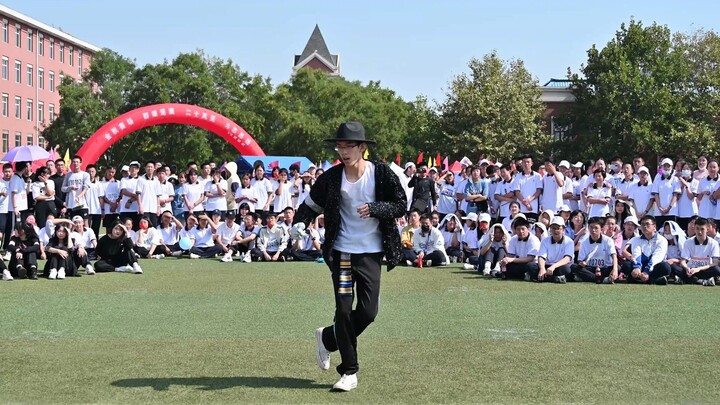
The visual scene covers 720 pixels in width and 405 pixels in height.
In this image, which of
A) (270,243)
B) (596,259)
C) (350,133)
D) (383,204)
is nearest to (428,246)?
(270,243)

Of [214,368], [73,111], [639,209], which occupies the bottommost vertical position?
[214,368]

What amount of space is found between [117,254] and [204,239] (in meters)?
3.60

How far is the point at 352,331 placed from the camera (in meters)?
6.66

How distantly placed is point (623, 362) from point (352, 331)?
2.24 metres

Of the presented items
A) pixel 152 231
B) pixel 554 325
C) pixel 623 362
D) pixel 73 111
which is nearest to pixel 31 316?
pixel 554 325

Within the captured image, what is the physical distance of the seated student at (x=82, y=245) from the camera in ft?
49.2

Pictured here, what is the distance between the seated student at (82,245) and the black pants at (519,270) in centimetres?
652

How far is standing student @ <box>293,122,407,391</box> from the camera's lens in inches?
259

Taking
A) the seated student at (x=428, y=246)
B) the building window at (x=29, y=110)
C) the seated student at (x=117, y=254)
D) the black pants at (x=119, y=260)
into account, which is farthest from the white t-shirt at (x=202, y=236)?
the building window at (x=29, y=110)

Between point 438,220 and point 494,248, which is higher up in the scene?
point 438,220

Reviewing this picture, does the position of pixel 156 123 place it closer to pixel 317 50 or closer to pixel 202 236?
pixel 202 236

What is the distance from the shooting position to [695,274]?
13.8m

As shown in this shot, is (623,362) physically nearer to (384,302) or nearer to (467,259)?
(384,302)

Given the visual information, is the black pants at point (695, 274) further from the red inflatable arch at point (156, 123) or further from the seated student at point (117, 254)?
the red inflatable arch at point (156, 123)
